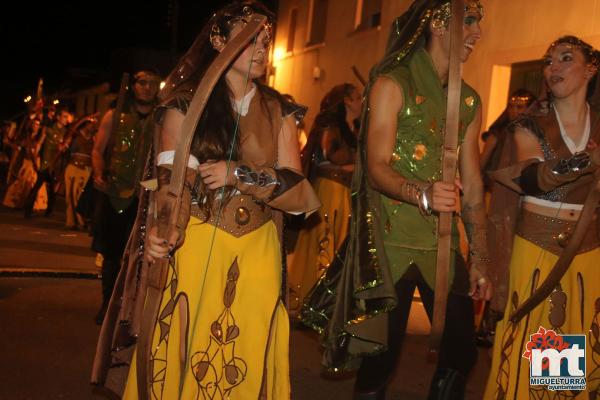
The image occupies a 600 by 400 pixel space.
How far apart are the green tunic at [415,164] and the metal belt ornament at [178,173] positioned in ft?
2.52

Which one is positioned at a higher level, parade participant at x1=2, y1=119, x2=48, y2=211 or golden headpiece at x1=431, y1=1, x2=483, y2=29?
golden headpiece at x1=431, y1=1, x2=483, y2=29

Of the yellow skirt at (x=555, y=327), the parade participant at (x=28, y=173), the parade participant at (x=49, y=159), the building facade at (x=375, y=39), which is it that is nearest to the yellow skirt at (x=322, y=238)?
the building facade at (x=375, y=39)

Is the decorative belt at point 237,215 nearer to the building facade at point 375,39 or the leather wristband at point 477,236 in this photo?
the leather wristband at point 477,236

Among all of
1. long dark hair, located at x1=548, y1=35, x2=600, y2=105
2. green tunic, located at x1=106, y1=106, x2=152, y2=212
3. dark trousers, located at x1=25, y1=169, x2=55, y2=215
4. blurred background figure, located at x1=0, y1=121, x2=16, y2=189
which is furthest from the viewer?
blurred background figure, located at x1=0, y1=121, x2=16, y2=189

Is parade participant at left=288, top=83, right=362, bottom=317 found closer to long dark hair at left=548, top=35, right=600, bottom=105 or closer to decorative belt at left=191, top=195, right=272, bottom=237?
long dark hair at left=548, top=35, right=600, bottom=105

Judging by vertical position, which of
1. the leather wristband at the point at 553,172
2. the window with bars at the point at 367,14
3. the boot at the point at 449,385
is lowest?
the boot at the point at 449,385

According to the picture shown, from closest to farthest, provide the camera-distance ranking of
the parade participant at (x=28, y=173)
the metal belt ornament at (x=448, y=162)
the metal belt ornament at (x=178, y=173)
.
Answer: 1. the metal belt ornament at (x=178, y=173)
2. the metal belt ornament at (x=448, y=162)
3. the parade participant at (x=28, y=173)

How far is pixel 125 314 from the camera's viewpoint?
12.1 feet

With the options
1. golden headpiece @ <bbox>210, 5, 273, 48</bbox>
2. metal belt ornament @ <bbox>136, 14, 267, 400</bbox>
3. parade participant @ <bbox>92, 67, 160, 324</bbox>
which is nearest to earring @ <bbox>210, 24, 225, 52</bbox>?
golden headpiece @ <bbox>210, 5, 273, 48</bbox>

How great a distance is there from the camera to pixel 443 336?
3643mm

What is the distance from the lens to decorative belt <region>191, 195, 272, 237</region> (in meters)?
3.47

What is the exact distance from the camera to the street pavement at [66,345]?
507 cm

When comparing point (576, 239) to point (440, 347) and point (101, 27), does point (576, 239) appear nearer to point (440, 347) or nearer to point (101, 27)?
point (440, 347)

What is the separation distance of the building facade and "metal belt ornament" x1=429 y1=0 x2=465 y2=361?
575cm
